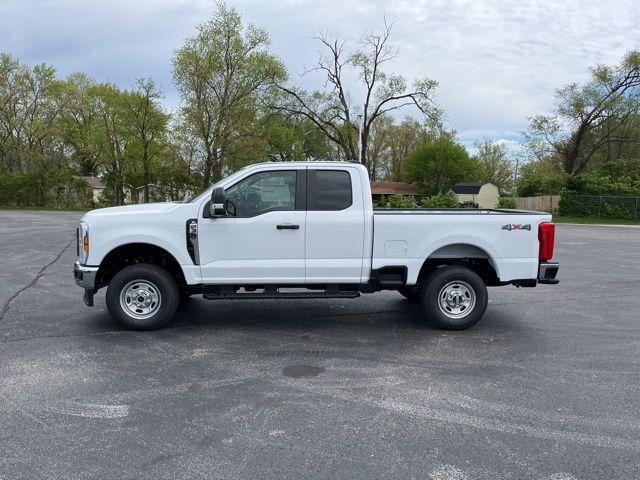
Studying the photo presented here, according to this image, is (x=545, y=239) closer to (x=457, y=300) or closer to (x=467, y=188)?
(x=457, y=300)

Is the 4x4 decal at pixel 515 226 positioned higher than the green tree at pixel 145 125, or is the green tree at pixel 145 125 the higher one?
the green tree at pixel 145 125

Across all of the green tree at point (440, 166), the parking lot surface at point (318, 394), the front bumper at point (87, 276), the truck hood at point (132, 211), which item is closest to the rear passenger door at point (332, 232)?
the parking lot surface at point (318, 394)

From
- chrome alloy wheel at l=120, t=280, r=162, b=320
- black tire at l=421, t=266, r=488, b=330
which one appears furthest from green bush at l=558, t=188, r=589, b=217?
chrome alloy wheel at l=120, t=280, r=162, b=320

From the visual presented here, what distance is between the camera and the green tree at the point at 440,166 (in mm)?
65938

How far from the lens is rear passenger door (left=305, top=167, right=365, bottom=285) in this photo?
6.21 meters

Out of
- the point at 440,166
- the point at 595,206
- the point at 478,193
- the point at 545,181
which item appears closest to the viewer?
the point at 595,206

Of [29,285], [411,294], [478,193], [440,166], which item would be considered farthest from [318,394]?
[478,193]

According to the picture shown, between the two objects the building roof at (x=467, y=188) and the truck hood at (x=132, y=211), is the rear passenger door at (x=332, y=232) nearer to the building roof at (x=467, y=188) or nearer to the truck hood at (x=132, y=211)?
the truck hood at (x=132, y=211)

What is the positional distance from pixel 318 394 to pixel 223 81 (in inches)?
1741

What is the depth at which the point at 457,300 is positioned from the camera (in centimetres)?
654

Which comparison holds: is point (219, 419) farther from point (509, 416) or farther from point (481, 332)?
point (481, 332)

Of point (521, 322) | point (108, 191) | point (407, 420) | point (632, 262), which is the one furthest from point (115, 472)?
point (108, 191)

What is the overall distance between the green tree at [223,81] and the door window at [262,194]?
3820cm

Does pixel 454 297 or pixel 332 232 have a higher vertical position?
pixel 332 232
